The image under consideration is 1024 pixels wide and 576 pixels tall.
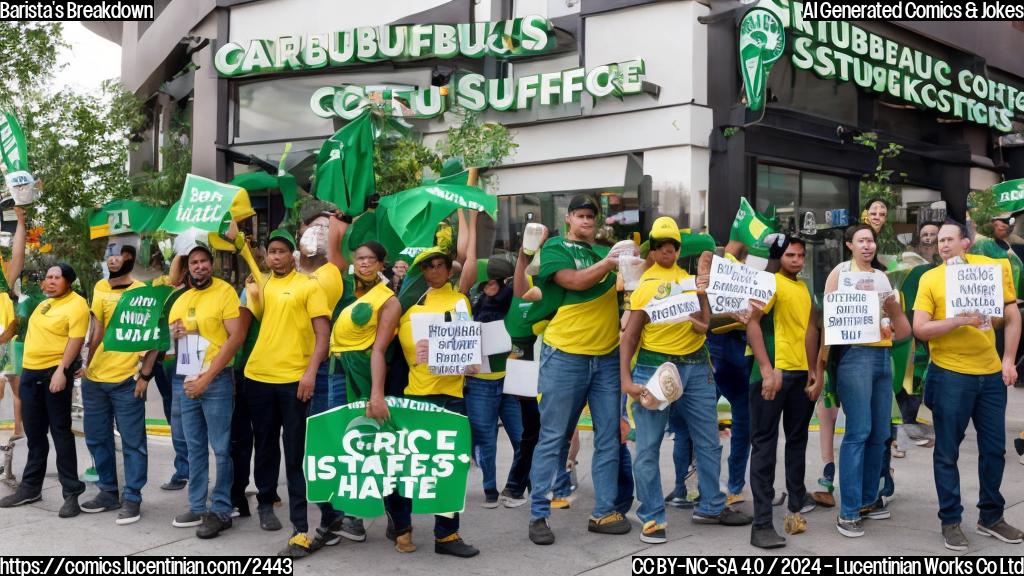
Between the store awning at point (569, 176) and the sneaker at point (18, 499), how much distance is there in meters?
9.34

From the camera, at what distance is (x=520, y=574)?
550 cm

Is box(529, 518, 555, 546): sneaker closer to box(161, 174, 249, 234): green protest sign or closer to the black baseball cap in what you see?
the black baseball cap

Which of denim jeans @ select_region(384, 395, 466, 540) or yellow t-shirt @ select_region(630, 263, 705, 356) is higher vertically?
yellow t-shirt @ select_region(630, 263, 705, 356)

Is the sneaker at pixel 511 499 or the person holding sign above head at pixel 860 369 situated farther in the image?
the sneaker at pixel 511 499

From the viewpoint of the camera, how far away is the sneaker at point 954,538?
5707mm

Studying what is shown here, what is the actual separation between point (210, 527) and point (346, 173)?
8.33 feet

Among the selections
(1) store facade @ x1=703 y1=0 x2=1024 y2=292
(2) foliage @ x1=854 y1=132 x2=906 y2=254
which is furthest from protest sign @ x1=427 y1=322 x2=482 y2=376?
(1) store facade @ x1=703 y1=0 x2=1024 y2=292

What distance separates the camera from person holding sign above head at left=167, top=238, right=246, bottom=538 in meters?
6.31

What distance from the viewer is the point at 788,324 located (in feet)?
19.6

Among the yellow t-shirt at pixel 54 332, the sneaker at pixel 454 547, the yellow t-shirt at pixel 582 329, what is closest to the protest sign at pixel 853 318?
the yellow t-shirt at pixel 582 329

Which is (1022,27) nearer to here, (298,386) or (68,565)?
→ (298,386)

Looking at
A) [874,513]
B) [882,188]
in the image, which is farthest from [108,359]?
[882,188]

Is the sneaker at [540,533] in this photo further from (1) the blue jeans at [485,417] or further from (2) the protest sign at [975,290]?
(2) the protest sign at [975,290]

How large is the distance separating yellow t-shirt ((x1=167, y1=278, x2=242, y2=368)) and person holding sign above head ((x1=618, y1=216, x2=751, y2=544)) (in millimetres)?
2458
